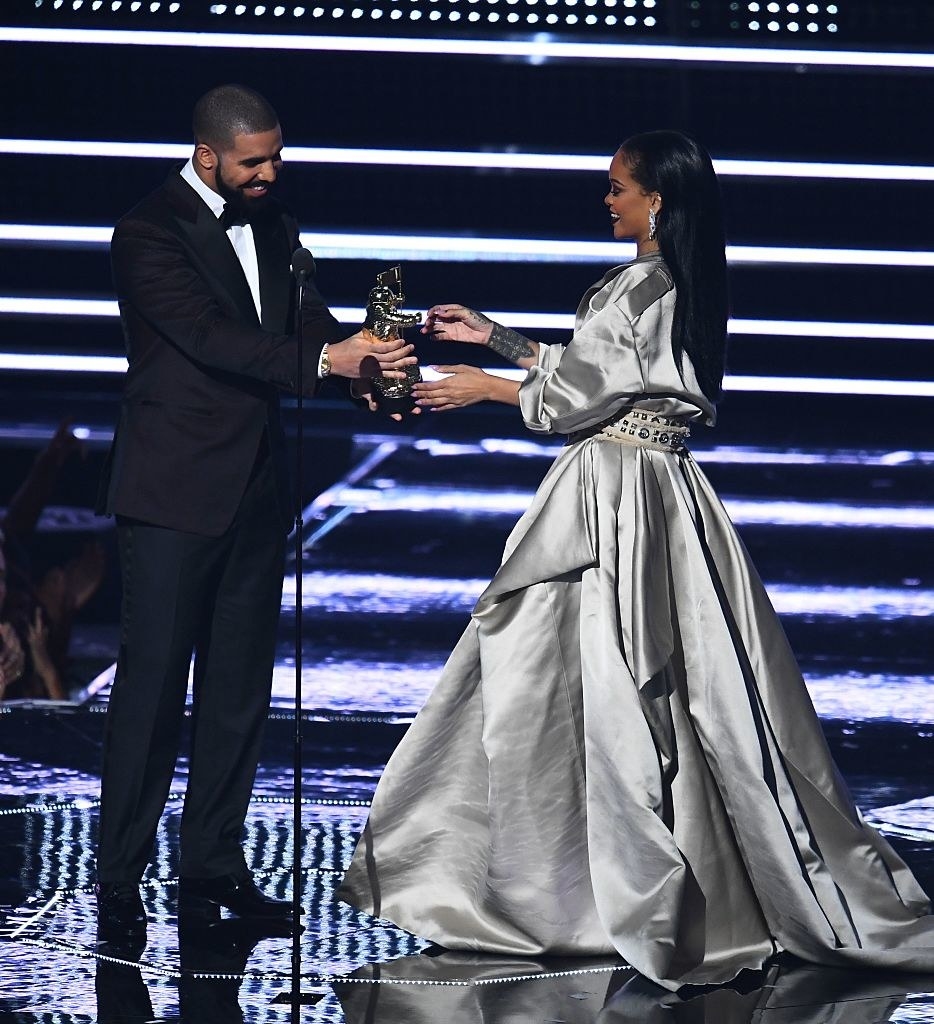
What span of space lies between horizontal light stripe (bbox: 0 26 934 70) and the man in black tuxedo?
21.3 feet

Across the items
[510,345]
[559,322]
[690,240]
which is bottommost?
[510,345]

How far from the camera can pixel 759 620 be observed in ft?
11.2

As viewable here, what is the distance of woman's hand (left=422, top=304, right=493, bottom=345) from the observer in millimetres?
3572

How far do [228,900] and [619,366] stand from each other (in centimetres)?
132

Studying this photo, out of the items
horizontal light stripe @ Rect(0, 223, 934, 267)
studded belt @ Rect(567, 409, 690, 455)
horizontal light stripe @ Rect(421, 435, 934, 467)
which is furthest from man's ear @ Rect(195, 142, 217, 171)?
horizontal light stripe @ Rect(0, 223, 934, 267)

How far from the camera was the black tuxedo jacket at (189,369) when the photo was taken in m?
3.42

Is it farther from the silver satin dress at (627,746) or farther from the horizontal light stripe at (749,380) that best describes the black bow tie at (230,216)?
the horizontal light stripe at (749,380)

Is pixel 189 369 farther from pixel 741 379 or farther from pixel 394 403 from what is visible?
pixel 741 379

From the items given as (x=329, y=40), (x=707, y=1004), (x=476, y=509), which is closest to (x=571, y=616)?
(x=707, y=1004)

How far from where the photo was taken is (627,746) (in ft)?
10.8

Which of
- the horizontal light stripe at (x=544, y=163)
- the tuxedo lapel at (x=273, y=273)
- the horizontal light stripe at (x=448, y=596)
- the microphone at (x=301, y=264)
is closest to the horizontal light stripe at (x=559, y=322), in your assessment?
the horizontal light stripe at (x=544, y=163)

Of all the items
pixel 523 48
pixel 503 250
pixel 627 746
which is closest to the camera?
pixel 627 746

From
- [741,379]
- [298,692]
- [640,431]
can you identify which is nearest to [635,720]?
[640,431]

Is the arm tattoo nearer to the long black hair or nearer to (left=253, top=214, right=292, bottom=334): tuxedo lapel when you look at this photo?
the long black hair
